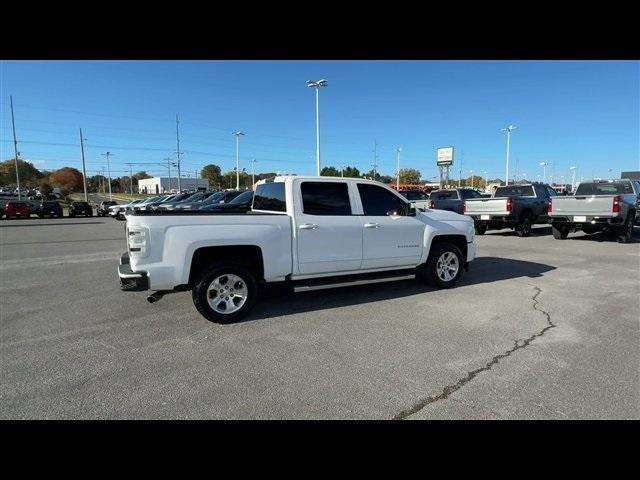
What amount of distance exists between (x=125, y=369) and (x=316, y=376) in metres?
1.85

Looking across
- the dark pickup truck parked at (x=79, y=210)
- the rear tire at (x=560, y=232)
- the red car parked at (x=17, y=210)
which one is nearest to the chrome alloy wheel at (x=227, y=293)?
the rear tire at (x=560, y=232)

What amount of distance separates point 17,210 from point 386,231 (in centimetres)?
3579

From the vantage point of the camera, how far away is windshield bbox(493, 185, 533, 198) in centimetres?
1568

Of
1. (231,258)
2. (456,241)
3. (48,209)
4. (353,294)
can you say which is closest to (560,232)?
(456,241)

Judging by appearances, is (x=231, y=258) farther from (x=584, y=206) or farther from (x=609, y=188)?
(x=609, y=188)

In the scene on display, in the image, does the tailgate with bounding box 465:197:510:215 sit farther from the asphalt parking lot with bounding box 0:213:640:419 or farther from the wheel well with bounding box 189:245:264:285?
the wheel well with bounding box 189:245:264:285

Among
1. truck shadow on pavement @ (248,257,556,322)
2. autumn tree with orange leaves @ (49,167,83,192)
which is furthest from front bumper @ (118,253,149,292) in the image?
autumn tree with orange leaves @ (49,167,83,192)

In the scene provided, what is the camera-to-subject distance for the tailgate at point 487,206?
14.0m

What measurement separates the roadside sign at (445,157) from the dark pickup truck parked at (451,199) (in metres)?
33.1
